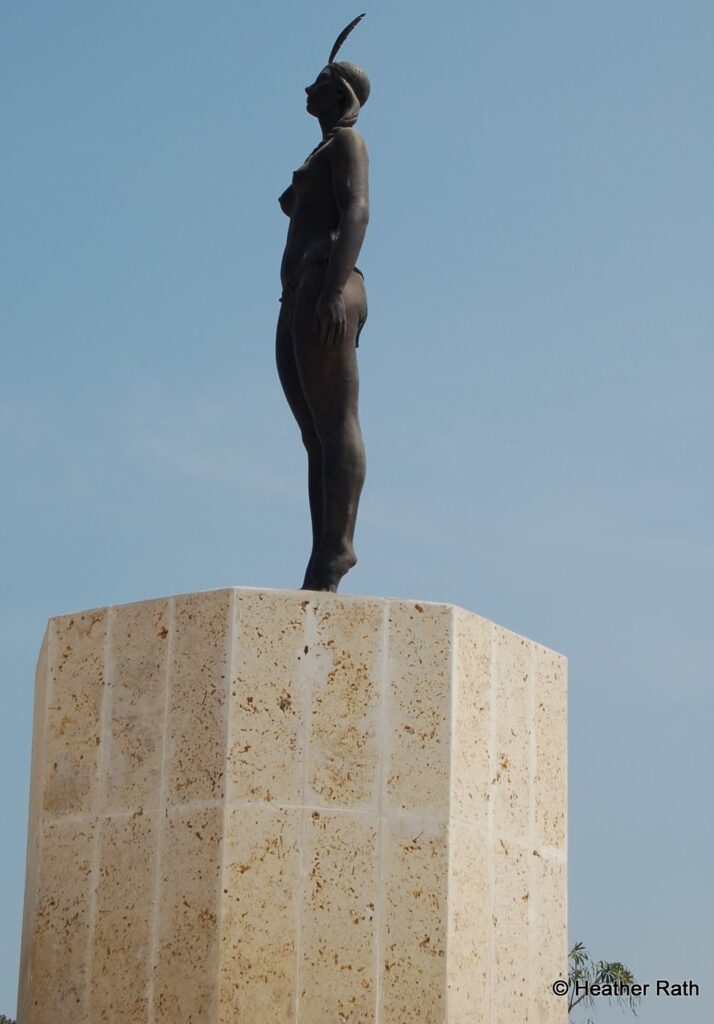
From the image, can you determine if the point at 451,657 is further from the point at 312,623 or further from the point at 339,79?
the point at 339,79

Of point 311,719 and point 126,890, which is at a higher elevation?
point 311,719

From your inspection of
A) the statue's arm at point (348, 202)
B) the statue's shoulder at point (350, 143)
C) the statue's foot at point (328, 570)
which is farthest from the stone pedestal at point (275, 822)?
the statue's shoulder at point (350, 143)

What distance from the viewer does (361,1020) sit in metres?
8.11

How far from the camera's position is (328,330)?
9359mm

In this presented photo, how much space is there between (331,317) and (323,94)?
1.44 m

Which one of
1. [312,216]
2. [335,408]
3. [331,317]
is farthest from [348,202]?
[335,408]

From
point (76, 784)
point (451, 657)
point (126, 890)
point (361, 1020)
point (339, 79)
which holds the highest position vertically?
point (339, 79)

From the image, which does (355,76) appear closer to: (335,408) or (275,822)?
(335,408)

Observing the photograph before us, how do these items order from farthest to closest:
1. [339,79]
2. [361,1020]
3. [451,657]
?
[339,79], [451,657], [361,1020]

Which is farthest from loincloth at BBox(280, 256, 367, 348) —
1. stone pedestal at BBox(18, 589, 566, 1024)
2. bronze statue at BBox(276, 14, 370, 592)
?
stone pedestal at BBox(18, 589, 566, 1024)

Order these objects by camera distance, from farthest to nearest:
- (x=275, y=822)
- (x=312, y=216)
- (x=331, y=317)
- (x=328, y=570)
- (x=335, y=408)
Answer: (x=312, y=216), (x=335, y=408), (x=331, y=317), (x=328, y=570), (x=275, y=822)

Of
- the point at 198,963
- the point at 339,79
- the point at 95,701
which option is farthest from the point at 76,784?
the point at 339,79

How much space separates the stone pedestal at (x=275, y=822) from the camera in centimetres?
817

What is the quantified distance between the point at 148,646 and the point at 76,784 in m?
0.77
